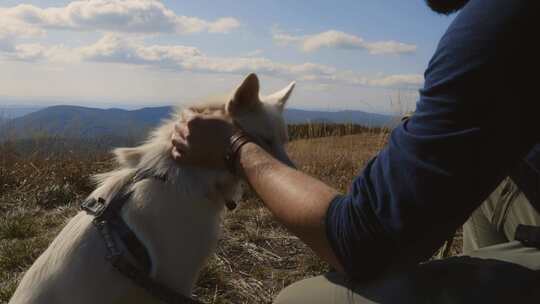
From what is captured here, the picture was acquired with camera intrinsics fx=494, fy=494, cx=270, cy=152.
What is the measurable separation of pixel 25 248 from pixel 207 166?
2773 millimetres

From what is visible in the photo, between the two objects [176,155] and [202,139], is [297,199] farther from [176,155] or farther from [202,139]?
[176,155]

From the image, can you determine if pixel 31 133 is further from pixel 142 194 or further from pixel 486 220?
pixel 486 220

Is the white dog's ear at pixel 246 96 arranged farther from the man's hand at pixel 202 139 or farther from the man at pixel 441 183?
the man at pixel 441 183

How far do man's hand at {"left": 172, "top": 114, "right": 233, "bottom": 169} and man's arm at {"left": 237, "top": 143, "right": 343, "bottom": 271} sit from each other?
351mm

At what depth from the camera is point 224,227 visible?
494 cm

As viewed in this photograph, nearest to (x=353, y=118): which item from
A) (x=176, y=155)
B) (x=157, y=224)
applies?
(x=176, y=155)

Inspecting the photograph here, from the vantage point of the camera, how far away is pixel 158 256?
7.70 feet

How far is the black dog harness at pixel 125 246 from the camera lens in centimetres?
219

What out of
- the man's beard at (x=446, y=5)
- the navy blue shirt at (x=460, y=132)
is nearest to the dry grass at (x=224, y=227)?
the navy blue shirt at (x=460, y=132)

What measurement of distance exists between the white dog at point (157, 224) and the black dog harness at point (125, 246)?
30 millimetres

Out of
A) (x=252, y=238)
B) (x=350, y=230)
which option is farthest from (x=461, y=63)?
(x=252, y=238)

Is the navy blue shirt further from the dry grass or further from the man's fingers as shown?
the dry grass

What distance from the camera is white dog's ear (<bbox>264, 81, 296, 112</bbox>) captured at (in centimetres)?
281

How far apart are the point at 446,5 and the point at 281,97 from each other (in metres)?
1.18
